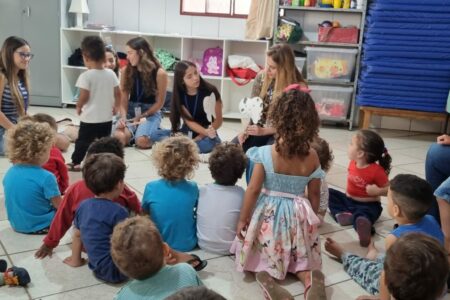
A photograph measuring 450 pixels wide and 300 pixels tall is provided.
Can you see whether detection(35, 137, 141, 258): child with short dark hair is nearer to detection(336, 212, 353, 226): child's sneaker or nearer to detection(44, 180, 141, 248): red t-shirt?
detection(44, 180, 141, 248): red t-shirt

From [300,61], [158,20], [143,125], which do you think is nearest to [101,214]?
[143,125]

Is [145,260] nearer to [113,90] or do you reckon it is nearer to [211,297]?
[211,297]

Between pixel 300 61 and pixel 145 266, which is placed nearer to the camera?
pixel 145 266

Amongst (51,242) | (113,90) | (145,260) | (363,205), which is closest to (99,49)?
(113,90)

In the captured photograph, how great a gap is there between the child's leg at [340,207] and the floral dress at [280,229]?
0.72 meters

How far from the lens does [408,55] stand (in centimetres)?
511

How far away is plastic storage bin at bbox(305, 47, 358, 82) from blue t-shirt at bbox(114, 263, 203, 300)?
438 centimetres

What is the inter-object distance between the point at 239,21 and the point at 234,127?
1.40m

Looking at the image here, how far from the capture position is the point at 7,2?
223 inches

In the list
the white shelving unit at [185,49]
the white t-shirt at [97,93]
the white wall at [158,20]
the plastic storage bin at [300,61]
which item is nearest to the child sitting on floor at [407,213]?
the white t-shirt at [97,93]

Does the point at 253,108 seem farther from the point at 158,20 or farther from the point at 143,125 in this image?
the point at 158,20

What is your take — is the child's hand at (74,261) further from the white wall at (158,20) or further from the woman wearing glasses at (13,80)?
the white wall at (158,20)

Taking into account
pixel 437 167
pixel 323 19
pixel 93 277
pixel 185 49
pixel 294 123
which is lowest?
pixel 93 277

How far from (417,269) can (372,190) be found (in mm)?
1530
